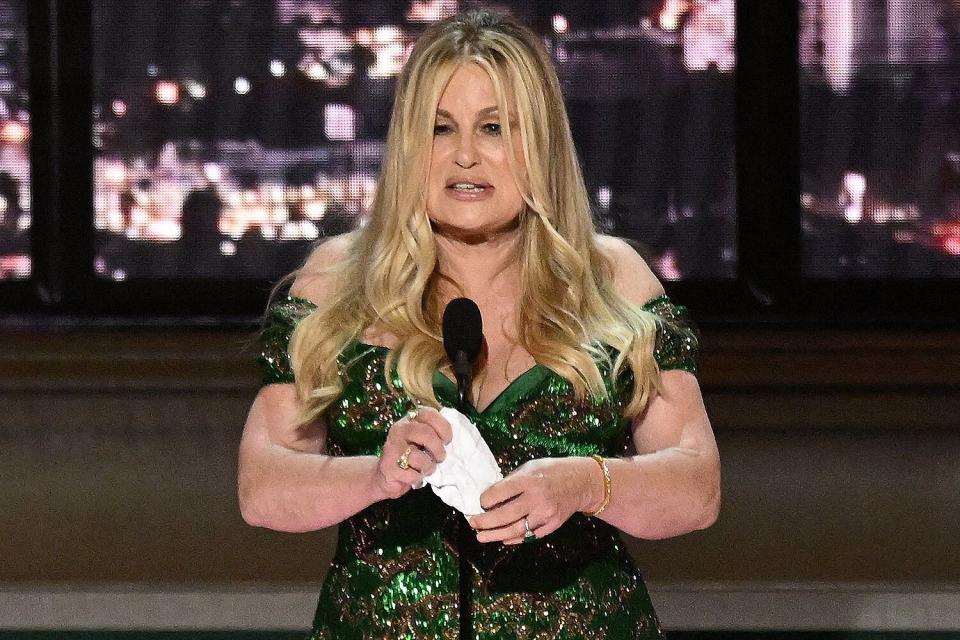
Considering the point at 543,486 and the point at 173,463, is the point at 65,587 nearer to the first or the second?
the point at 173,463

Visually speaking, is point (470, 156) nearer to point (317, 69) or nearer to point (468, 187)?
point (468, 187)

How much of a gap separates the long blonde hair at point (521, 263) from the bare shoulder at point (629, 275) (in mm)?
27

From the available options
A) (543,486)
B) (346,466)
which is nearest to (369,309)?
(346,466)

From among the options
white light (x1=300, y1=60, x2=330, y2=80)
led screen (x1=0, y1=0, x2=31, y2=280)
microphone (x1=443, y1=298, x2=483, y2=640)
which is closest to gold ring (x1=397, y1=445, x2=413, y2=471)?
microphone (x1=443, y1=298, x2=483, y2=640)

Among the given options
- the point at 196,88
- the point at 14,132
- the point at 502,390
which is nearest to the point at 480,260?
the point at 502,390

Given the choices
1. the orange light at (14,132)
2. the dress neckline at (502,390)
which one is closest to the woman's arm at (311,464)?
the dress neckline at (502,390)

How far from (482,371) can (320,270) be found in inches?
10.2

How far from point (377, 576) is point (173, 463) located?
2.12 meters

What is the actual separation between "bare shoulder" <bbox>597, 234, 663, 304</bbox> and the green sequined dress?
0.29 feet

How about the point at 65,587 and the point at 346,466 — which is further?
the point at 65,587

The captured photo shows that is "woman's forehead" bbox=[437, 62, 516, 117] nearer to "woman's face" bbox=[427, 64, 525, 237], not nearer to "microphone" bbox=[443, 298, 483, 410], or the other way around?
"woman's face" bbox=[427, 64, 525, 237]

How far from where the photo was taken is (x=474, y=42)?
188cm

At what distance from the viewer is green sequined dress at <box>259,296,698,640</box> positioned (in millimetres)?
1912

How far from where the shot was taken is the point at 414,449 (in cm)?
156
